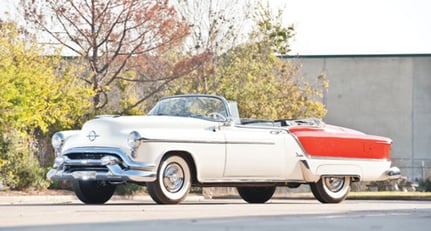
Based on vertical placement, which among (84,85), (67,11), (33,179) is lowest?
(33,179)

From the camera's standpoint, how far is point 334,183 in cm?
1723

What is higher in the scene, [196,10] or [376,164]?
[196,10]

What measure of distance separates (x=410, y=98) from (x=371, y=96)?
Answer: 2.00m

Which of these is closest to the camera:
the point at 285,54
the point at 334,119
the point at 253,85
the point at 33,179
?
the point at 33,179

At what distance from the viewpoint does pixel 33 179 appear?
26906 millimetres

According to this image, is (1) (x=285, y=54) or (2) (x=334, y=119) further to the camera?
(2) (x=334, y=119)

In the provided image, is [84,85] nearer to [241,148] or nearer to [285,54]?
[285,54]

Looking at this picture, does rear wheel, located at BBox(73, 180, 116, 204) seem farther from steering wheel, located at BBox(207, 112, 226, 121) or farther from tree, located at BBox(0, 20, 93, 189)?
tree, located at BBox(0, 20, 93, 189)

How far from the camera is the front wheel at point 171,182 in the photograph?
47.3 ft

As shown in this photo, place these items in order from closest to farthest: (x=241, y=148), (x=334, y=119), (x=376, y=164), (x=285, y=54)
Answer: (x=241, y=148) < (x=376, y=164) < (x=285, y=54) < (x=334, y=119)

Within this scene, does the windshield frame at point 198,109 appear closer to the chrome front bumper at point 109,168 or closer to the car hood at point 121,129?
the car hood at point 121,129

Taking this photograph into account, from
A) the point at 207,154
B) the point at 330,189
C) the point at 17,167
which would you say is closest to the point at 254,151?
the point at 207,154

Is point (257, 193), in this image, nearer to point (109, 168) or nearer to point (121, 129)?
point (121, 129)

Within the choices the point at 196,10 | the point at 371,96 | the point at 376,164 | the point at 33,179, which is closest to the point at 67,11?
the point at 196,10
